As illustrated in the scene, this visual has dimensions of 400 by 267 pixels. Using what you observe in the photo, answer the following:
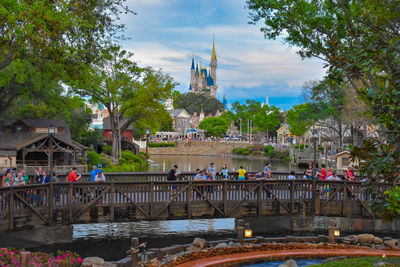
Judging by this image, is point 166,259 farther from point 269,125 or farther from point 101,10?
point 269,125

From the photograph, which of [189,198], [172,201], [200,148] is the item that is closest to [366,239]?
[189,198]

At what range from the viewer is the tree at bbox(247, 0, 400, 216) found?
405 inches

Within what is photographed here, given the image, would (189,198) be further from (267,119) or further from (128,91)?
(267,119)

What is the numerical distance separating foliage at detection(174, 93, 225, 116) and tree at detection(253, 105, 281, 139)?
2626 inches

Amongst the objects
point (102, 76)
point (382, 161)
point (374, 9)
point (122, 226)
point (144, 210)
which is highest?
point (102, 76)

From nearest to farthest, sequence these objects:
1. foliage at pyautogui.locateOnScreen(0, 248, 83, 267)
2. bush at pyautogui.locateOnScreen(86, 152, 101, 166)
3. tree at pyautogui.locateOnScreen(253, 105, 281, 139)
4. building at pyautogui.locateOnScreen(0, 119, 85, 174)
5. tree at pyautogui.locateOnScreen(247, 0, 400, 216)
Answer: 1. tree at pyautogui.locateOnScreen(247, 0, 400, 216)
2. foliage at pyautogui.locateOnScreen(0, 248, 83, 267)
3. building at pyautogui.locateOnScreen(0, 119, 85, 174)
4. bush at pyautogui.locateOnScreen(86, 152, 101, 166)
5. tree at pyautogui.locateOnScreen(253, 105, 281, 139)

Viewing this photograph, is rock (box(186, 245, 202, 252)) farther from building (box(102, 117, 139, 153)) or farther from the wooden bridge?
building (box(102, 117, 139, 153))

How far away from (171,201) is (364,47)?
10.3m

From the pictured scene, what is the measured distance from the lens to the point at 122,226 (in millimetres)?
22359

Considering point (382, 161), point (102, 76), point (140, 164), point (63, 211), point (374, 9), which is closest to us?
point (382, 161)

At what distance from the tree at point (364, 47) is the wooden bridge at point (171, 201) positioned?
3.82 m

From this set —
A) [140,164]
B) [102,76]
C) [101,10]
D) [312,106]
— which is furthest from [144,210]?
[312,106]

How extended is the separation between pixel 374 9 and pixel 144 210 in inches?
523

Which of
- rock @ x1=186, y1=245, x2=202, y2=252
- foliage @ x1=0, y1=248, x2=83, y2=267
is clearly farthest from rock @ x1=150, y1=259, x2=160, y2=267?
foliage @ x1=0, y1=248, x2=83, y2=267
